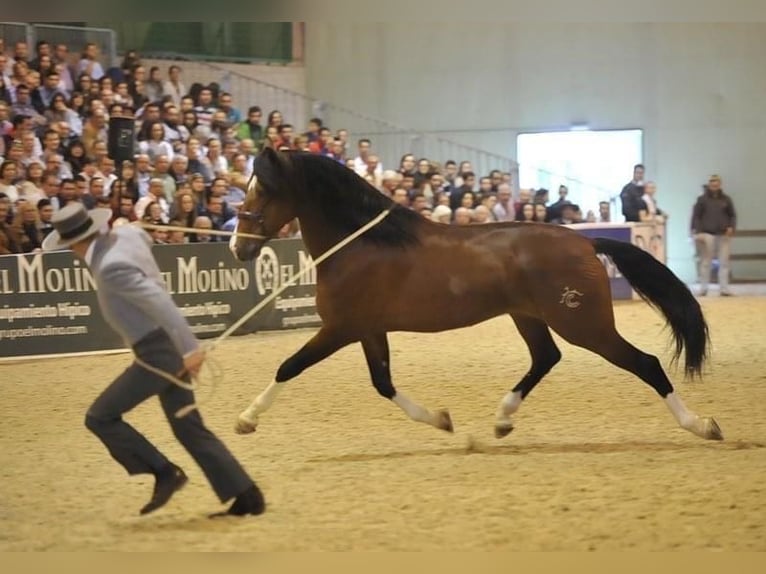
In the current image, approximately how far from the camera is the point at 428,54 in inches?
842

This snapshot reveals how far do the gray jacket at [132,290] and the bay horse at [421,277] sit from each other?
176cm

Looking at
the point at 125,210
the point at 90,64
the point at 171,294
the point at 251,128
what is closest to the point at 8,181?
the point at 125,210

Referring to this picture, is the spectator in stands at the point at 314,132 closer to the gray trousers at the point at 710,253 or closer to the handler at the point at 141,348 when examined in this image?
the gray trousers at the point at 710,253

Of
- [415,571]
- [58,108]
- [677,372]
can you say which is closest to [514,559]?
[415,571]

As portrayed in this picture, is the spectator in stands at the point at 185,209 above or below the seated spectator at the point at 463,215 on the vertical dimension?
above

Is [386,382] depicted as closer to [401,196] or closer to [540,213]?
[401,196]

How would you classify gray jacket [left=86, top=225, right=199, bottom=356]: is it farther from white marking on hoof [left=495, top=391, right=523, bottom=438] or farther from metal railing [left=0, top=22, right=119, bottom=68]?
metal railing [left=0, top=22, right=119, bottom=68]

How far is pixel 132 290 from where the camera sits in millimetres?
4996

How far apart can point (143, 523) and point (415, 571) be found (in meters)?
1.64

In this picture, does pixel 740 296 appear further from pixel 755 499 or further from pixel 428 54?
pixel 755 499

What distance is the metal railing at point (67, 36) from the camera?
15.9 metres

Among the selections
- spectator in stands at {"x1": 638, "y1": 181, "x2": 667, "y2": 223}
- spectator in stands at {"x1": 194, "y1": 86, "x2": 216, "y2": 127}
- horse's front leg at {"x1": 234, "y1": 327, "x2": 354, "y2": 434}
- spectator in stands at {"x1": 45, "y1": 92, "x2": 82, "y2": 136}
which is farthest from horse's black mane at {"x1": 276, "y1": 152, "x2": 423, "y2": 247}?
spectator in stands at {"x1": 638, "y1": 181, "x2": 667, "y2": 223}

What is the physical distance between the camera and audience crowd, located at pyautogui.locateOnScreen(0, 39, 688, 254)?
42.3 feet

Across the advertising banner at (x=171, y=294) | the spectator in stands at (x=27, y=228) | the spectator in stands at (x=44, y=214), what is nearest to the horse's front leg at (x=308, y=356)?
the advertising banner at (x=171, y=294)
